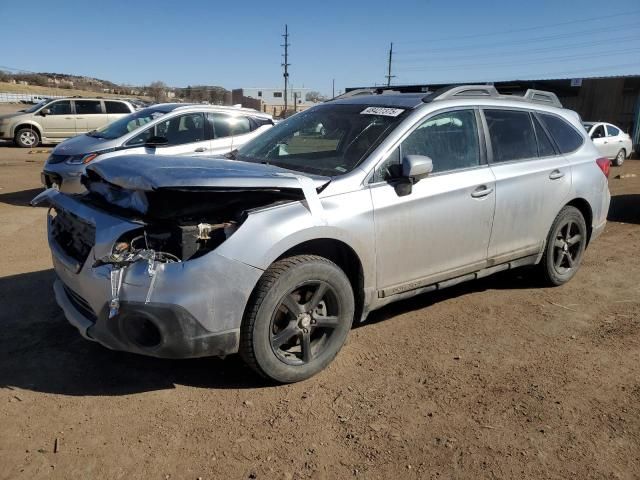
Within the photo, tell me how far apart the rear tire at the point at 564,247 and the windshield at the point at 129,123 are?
6.60 metres

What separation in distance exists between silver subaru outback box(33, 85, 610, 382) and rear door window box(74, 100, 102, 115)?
17.0 meters

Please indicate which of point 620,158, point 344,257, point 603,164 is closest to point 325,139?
point 344,257

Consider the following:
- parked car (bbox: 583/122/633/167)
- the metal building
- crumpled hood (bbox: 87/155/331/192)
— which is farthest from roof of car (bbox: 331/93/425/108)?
the metal building

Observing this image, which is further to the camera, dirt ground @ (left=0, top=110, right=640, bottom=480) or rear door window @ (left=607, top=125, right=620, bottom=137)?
rear door window @ (left=607, top=125, right=620, bottom=137)

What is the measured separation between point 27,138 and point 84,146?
13.1 m

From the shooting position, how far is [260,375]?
125 inches

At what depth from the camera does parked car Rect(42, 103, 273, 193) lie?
8.23m

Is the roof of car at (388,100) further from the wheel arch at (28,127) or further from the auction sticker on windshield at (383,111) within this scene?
the wheel arch at (28,127)

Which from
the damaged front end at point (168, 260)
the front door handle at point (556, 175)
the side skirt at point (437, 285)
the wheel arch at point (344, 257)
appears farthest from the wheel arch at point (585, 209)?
the damaged front end at point (168, 260)

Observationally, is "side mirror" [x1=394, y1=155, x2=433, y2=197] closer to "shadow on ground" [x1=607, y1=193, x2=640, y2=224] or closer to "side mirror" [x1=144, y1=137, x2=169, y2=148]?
"side mirror" [x1=144, y1=137, x2=169, y2=148]

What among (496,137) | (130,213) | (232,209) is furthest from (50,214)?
(496,137)

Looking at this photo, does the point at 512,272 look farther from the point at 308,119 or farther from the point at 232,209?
the point at 232,209

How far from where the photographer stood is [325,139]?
4168 mm

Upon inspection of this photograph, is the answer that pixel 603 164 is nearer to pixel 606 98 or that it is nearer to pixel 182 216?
pixel 182 216
